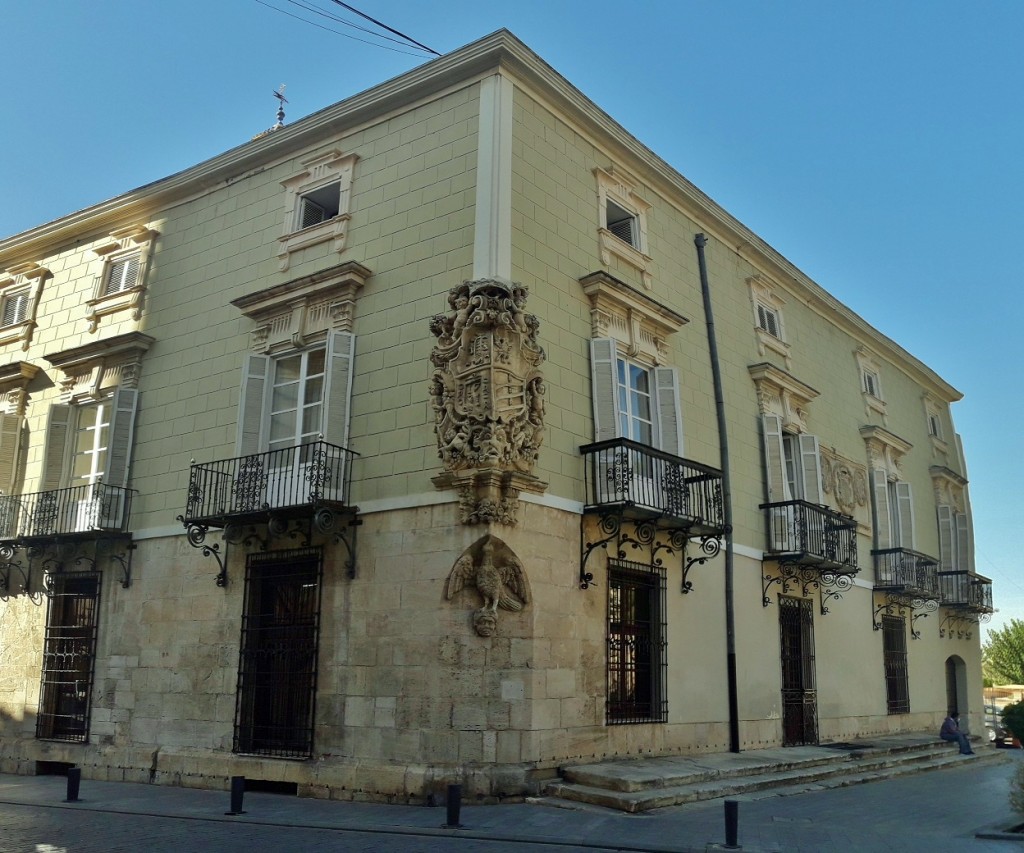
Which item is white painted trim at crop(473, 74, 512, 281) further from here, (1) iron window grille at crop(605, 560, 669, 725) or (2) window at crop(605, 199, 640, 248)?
(1) iron window grille at crop(605, 560, 669, 725)

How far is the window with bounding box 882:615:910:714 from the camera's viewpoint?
22156 millimetres

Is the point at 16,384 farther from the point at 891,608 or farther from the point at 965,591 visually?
the point at 965,591

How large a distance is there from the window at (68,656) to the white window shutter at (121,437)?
1.69 metres

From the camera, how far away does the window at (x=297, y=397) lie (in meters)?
14.0

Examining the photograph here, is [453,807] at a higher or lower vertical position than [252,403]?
lower

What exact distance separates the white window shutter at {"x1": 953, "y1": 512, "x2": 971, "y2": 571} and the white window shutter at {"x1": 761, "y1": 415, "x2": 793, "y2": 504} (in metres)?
11.0

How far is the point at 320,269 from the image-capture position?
49.6ft

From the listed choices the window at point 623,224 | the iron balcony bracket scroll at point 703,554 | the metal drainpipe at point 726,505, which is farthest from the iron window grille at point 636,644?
the window at point 623,224

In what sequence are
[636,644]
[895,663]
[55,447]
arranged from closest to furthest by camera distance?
[636,644] → [55,447] → [895,663]

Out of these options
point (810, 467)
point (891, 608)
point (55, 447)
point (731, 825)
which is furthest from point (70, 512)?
point (891, 608)

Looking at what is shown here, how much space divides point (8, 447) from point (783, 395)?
14738mm

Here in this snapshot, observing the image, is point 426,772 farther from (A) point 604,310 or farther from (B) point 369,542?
(A) point 604,310

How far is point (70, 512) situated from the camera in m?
16.6

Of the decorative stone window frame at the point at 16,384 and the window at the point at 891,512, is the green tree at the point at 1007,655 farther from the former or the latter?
the decorative stone window frame at the point at 16,384
